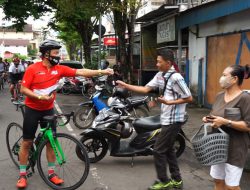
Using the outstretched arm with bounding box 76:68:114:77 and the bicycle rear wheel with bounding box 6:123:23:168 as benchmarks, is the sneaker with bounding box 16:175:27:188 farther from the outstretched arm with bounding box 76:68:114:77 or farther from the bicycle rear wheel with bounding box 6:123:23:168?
the outstretched arm with bounding box 76:68:114:77

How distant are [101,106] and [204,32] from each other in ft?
19.1

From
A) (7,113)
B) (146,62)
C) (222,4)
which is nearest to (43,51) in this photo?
(222,4)

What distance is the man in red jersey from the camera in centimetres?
504

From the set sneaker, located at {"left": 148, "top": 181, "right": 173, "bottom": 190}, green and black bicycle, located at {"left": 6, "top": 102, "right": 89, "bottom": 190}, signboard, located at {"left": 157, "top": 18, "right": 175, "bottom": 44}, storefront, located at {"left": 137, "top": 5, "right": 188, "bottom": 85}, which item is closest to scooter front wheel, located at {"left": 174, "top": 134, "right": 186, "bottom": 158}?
sneaker, located at {"left": 148, "top": 181, "right": 173, "bottom": 190}

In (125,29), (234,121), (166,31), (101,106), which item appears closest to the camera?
(234,121)

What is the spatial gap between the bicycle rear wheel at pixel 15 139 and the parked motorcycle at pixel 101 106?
307 cm

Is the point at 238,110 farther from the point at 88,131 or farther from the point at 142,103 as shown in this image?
the point at 142,103

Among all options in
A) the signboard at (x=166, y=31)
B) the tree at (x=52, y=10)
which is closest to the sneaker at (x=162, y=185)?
the signboard at (x=166, y=31)

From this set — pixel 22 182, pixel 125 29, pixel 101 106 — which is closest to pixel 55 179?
pixel 22 182

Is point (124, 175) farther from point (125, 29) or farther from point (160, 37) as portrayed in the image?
point (160, 37)

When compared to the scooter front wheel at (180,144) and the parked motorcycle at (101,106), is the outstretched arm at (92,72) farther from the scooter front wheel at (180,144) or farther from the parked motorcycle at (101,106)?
the parked motorcycle at (101,106)

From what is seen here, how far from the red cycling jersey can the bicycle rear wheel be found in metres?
0.85

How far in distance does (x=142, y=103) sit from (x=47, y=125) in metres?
4.76

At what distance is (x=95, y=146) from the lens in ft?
21.8
